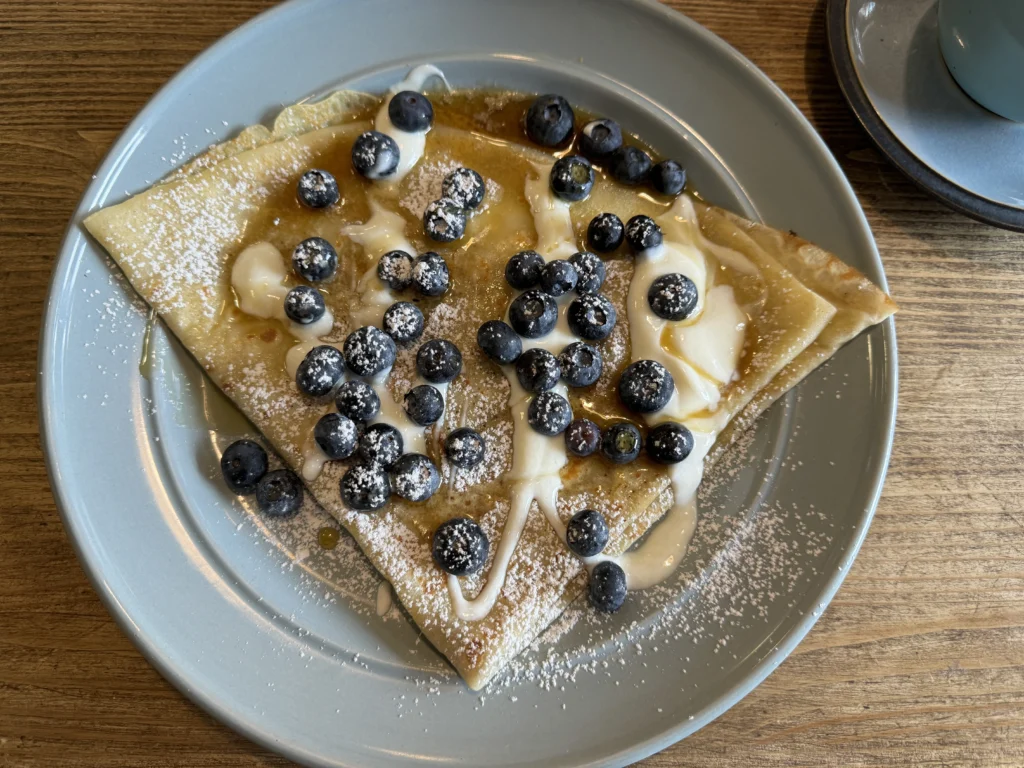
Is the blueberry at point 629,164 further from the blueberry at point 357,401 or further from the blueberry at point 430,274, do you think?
the blueberry at point 357,401

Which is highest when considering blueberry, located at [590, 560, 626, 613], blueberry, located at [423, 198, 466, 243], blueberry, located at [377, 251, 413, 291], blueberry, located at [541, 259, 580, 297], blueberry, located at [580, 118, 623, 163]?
blueberry, located at [580, 118, 623, 163]

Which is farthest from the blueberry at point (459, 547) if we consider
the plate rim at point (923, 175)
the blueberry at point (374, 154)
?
the plate rim at point (923, 175)

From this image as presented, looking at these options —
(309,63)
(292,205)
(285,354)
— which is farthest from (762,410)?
(309,63)

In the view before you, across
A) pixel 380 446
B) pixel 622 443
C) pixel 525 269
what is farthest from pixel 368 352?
pixel 622 443

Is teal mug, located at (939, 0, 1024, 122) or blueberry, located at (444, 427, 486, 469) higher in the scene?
teal mug, located at (939, 0, 1024, 122)

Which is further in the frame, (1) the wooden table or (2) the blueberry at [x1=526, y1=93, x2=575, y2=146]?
(2) the blueberry at [x1=526, y1=93, x2=575, y2=146]

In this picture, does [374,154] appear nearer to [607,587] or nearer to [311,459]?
[311,459]

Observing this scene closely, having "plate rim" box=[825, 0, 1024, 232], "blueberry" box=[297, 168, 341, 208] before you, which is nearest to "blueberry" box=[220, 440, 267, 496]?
"blueberry" box=[297, 168, 341, 208]

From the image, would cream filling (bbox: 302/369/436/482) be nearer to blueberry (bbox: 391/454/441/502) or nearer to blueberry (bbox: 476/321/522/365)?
blueberry (bbox: 391/454/441/502)
